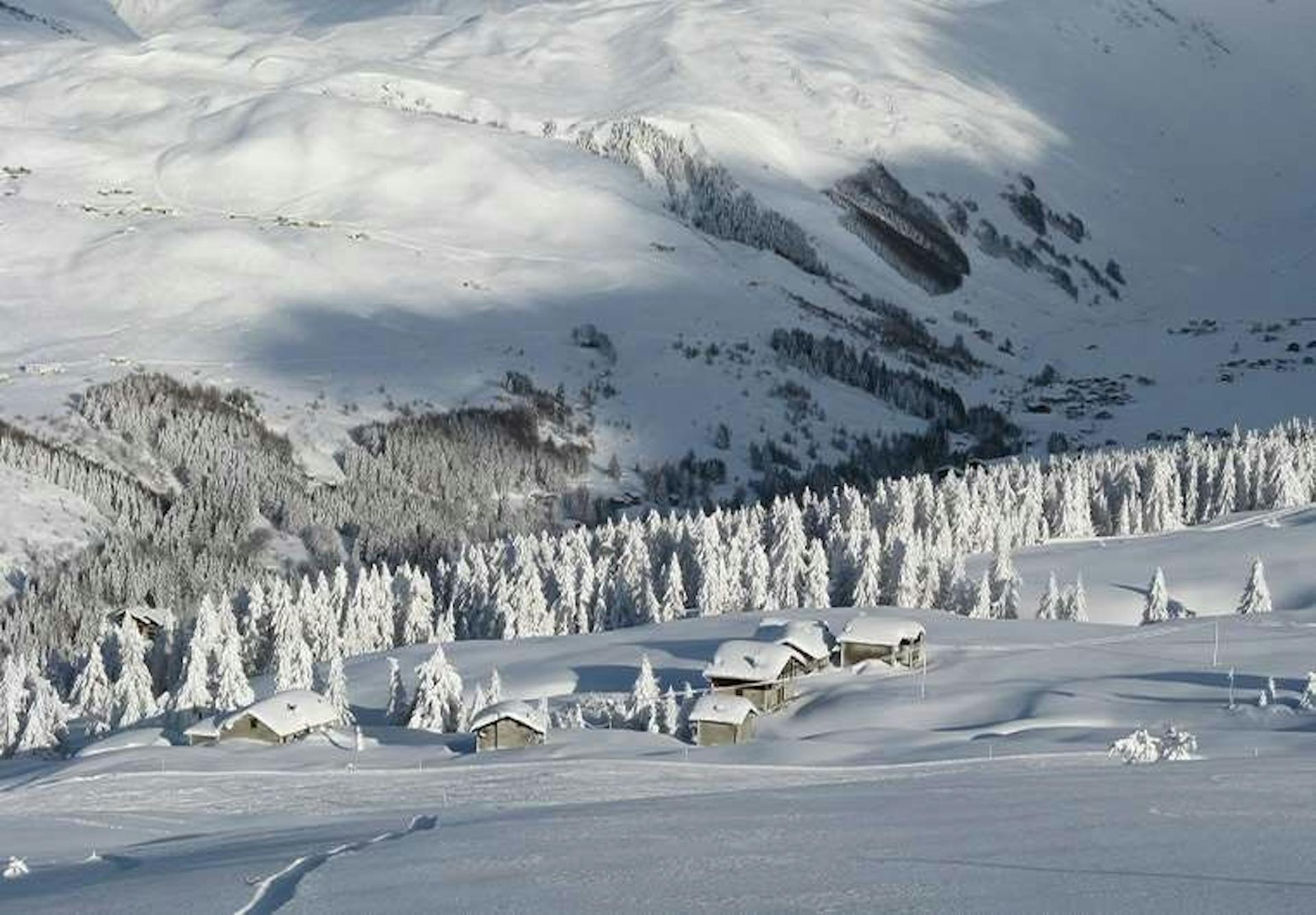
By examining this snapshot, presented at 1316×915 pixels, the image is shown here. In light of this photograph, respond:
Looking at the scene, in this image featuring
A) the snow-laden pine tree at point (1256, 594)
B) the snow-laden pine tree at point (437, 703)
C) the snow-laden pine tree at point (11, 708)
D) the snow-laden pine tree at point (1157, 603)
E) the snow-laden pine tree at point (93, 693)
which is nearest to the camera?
the snow-laden pine tree at point (437, 703)

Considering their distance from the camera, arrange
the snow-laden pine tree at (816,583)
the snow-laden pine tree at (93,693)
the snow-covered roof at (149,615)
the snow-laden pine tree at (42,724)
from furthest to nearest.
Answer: the snow-laden pine tree at (816,583) → the snow-covered roof at (149,615) → the snow-laden pine tree at (93,693) → the snow-laden pine tree at (42,724)

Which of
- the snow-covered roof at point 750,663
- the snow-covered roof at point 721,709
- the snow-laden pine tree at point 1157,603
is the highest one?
the snow-laden pine tree at point 1157,603

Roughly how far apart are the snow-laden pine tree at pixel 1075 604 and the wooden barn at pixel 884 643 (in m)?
28.4

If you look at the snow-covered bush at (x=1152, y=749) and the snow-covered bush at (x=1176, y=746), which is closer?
the snow-covered bush at (x=1152, y=749)

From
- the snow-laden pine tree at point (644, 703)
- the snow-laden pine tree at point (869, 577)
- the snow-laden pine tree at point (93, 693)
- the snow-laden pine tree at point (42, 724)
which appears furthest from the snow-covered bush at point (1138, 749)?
the snow-laden pine tree at point (869, 577)

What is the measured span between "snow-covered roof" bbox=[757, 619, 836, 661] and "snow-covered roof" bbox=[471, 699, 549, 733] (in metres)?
19.6

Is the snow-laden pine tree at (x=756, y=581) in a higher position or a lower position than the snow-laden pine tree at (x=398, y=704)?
higher

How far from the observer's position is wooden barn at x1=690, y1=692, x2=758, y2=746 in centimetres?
9712

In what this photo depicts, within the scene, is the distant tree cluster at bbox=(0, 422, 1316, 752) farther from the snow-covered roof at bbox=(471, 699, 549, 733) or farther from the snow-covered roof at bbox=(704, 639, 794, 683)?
the snow-covered roof at bbox=(704, 639, 794, 683)

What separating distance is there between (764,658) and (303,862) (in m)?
68.0

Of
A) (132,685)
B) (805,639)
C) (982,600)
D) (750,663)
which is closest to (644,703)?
(750,663)

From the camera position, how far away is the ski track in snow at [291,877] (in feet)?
114

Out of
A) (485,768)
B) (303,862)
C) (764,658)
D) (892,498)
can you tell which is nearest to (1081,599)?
(892,498)

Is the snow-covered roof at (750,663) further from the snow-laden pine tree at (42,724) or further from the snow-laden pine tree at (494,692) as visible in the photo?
the snow-laden pine tree at (42,724)
